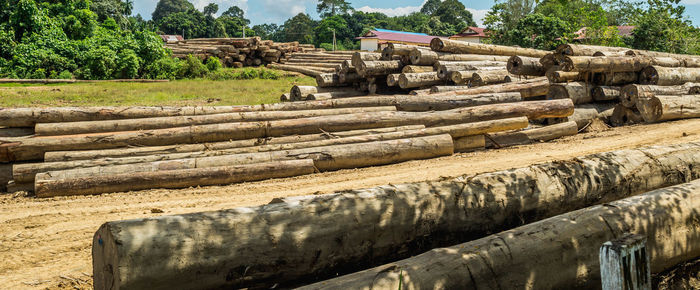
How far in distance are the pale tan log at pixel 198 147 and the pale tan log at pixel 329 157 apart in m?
0.46

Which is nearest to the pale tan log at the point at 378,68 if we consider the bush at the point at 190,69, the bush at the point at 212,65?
the bush at the point at 190,69

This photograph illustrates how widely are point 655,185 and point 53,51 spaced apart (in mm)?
25571

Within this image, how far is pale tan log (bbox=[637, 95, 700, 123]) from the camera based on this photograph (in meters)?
10.9

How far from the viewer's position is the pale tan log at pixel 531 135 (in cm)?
991

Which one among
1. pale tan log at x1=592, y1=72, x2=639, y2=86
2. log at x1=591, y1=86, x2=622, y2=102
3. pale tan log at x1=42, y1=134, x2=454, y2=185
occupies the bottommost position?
pale tan log at x1=42, y1=134, x2=454, y2=185

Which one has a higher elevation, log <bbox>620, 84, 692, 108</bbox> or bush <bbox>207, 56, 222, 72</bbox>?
bush <bbox>207, 56, 222, 72</bbox>

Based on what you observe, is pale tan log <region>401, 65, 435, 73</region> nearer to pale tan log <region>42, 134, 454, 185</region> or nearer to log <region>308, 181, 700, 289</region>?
pale tan log <region>42, 134, 454, 185</region>

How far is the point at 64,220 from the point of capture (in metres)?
5.55

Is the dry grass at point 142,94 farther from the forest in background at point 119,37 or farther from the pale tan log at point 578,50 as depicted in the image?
the pale tan log at point 578,50

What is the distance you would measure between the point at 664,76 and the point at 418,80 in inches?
254

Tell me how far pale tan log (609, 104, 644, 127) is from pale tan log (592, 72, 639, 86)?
2.34 ft

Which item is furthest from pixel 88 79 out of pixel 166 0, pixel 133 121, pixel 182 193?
pixel 166 0

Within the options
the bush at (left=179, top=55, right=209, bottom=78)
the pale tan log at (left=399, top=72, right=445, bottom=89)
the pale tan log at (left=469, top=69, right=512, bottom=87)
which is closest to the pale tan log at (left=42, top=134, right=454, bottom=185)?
the pale tan log at (left=399, top=72, right=445, bottom=89)

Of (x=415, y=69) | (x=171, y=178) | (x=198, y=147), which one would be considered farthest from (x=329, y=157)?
(x=415, y=69)
